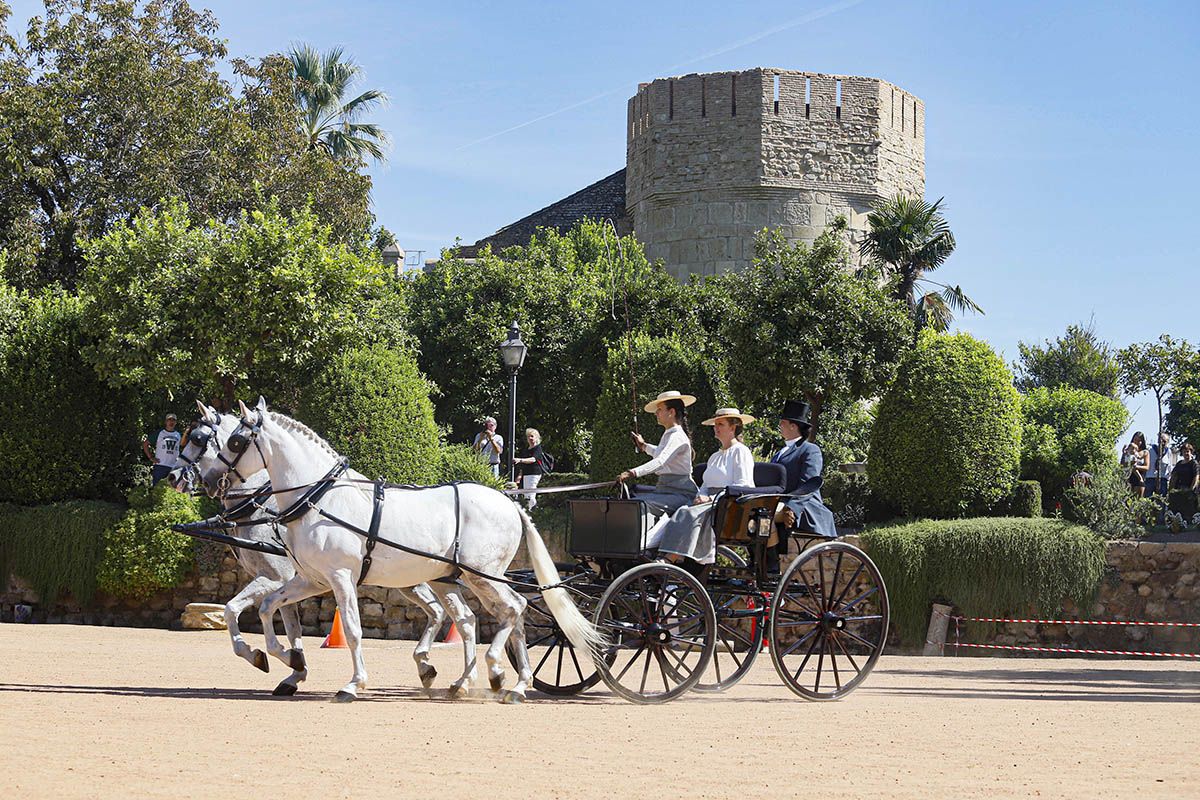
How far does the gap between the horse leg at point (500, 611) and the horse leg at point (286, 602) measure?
3.88 feet

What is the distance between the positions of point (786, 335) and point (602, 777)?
631 inches

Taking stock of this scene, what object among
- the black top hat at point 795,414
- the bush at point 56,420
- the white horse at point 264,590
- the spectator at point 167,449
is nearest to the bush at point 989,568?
the black top hat at point 795,414

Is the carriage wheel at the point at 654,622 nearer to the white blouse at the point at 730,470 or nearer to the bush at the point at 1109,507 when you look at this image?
the white blouse at the point at 730,470

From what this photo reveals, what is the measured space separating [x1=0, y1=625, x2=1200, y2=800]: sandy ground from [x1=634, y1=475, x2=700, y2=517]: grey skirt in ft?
4.95

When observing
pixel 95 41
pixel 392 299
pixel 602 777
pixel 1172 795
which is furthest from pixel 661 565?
pixel 95 41

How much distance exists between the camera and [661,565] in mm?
9789

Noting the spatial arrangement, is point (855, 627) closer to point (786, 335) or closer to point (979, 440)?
point (979, 440)

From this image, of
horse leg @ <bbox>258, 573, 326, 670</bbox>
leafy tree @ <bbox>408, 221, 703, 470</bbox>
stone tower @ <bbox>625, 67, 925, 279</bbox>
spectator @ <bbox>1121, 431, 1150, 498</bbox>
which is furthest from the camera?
stone tower @ <bbox>625, 67, 925, 279</bbox>

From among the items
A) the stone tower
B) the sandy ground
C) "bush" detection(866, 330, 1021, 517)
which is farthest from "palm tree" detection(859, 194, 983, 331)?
the sandy ground

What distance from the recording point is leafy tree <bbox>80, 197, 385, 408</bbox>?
20766 millimetres

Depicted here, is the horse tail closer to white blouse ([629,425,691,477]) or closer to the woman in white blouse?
the woman in white blouse

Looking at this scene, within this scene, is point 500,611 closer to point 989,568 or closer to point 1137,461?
point 989,568

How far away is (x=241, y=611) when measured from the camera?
10398mm

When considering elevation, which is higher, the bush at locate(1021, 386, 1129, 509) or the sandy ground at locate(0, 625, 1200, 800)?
the bush at locate(1021, 386, 1129, 509)
